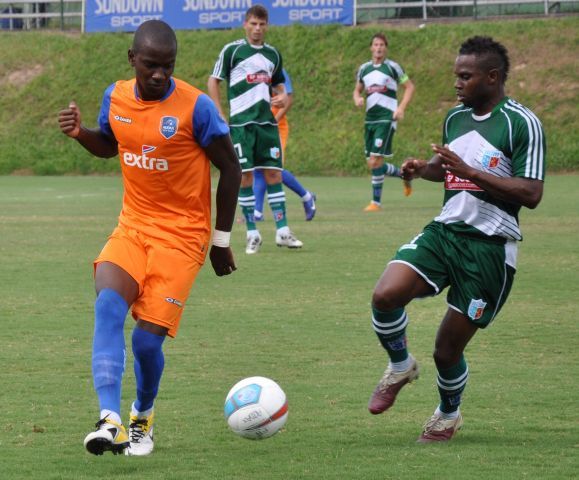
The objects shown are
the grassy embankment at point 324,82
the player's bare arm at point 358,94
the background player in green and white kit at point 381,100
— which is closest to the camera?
the background player in green and white kit at point 381,100

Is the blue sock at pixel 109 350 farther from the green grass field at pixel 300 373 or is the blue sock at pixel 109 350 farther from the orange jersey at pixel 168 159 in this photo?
the orange jersey at pixel 168 159

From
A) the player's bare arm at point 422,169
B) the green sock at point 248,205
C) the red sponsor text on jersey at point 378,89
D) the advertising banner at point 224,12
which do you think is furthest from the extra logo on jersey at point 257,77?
the advertising banner at point 224,12

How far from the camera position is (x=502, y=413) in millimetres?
6328

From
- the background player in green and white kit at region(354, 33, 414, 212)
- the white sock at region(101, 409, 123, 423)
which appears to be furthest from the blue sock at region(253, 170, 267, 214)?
the white sock at region(101, 409, 123, 423)

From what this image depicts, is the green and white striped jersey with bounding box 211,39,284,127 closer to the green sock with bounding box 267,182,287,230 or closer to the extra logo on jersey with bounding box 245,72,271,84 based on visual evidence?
the extra logo on jersey with bounding box 245,72,271,84

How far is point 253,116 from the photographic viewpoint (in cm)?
1354

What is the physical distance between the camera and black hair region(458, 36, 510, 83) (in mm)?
5973

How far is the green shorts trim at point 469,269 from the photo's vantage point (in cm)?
586

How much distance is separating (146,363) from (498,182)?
70.4 inches

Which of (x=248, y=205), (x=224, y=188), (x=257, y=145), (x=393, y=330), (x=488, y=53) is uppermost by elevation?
(x=488, y=53)

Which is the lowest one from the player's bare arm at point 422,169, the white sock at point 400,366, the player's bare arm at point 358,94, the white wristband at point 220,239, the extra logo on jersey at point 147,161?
the white sock at point 400,366

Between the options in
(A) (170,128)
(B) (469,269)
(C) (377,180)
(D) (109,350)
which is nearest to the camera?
(D) (109,350)

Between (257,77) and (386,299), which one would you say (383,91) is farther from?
(386,299)

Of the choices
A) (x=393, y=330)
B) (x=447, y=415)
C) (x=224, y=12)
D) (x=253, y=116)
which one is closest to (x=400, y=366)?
(x=393, y=330)
